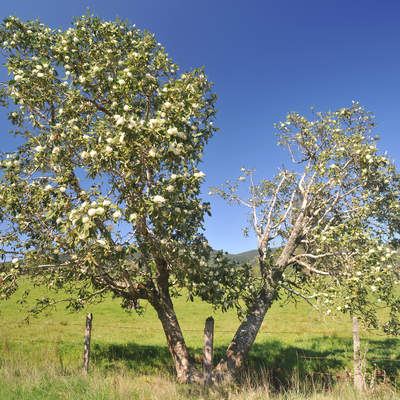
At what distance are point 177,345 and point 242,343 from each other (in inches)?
96.0

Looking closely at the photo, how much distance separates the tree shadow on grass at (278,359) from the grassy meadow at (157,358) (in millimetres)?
50

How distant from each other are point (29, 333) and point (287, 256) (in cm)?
1868

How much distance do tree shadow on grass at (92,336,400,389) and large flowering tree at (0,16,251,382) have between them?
4341mm

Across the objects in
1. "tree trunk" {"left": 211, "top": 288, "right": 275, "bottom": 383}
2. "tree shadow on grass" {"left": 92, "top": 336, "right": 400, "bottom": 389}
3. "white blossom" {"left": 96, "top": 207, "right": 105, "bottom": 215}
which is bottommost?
"tree shadow on grass" {"left": 92, "top": 336, "right": 400, "bottom": 389}

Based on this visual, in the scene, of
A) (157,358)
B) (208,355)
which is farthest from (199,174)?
(157,358)

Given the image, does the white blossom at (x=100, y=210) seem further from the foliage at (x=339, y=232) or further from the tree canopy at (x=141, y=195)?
the foliage at (x=339, y=232)

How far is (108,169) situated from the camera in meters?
7.30

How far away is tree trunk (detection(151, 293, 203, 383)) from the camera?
34.4ft

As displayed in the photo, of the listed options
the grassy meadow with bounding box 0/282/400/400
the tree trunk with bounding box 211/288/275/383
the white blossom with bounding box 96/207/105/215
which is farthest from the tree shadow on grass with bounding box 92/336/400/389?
the white blossom with bounding box 96/207/105/215

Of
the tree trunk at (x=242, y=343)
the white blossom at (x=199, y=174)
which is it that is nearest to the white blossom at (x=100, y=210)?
the white blossom at (x=199, y=174)

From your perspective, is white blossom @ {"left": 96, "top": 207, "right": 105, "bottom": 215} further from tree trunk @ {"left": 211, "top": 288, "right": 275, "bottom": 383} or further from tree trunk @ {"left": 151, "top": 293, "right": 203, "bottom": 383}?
tree trunk @ {"left": 211, "top": 288, "right": 275, "bottom": 383}

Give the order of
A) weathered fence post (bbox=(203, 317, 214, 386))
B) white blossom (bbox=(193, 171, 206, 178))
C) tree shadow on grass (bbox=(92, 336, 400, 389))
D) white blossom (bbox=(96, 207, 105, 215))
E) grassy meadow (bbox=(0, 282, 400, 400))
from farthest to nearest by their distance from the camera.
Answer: tree shadow on grass (bbox=(92, 336, 400, 389)) → weathered fence post (bbox=(203, 317, 214, 386)) → grassy meadow (bbox=(0, 282, 400, 400)) → white blossom (bbox=(193, 171, 206, 178)) → white blossom (bbox=(96, 207, 105, 215))

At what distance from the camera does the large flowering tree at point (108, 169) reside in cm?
669

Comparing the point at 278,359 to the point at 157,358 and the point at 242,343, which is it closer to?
the point at 242,343
